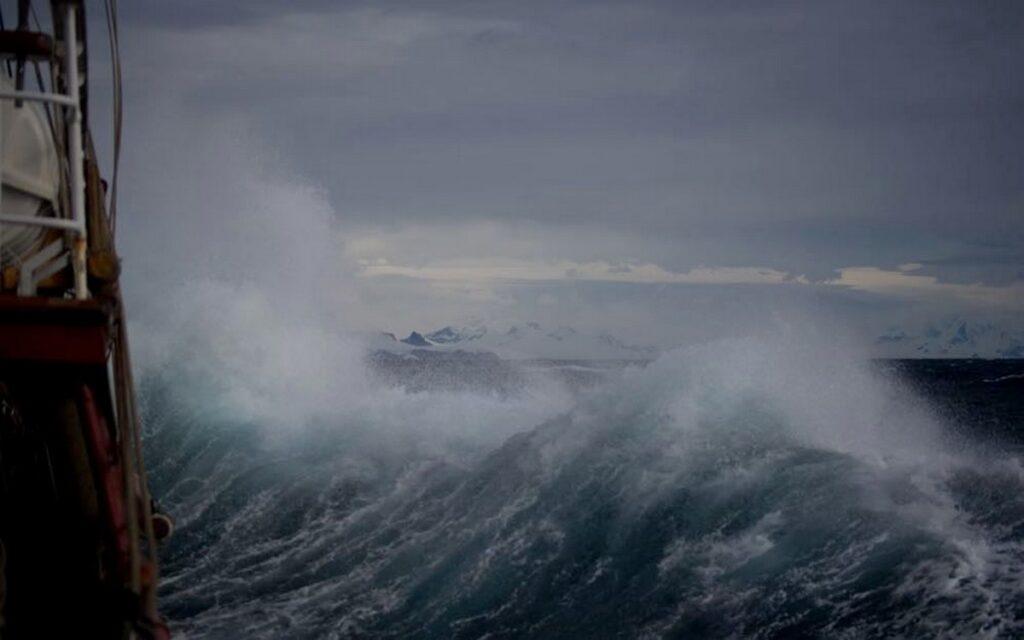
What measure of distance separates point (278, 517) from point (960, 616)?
1093 cm

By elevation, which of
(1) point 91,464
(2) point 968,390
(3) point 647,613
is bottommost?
(2) point 968,390

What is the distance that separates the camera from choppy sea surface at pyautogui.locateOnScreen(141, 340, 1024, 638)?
10219 mm

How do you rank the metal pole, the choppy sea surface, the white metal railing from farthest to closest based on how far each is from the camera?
the choppy sea surface → the metal pole → the white metal railing

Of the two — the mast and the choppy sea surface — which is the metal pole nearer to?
the mast

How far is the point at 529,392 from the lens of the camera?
24.2 meters

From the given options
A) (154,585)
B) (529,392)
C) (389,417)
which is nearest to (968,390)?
(529,392)

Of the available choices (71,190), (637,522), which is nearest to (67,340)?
(71,190)

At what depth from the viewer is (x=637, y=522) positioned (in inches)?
509

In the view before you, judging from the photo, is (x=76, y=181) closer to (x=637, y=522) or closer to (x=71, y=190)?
(x=71, y=190)

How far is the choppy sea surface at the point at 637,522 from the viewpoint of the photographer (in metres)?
10.2

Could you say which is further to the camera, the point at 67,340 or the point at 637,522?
the point at 637,522

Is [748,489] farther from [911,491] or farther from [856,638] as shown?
[856,638]

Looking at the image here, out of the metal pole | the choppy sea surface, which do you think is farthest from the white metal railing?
the choppy sea surface

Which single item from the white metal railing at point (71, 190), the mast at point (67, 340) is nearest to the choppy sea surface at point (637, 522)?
the mast at point (67, 340)
